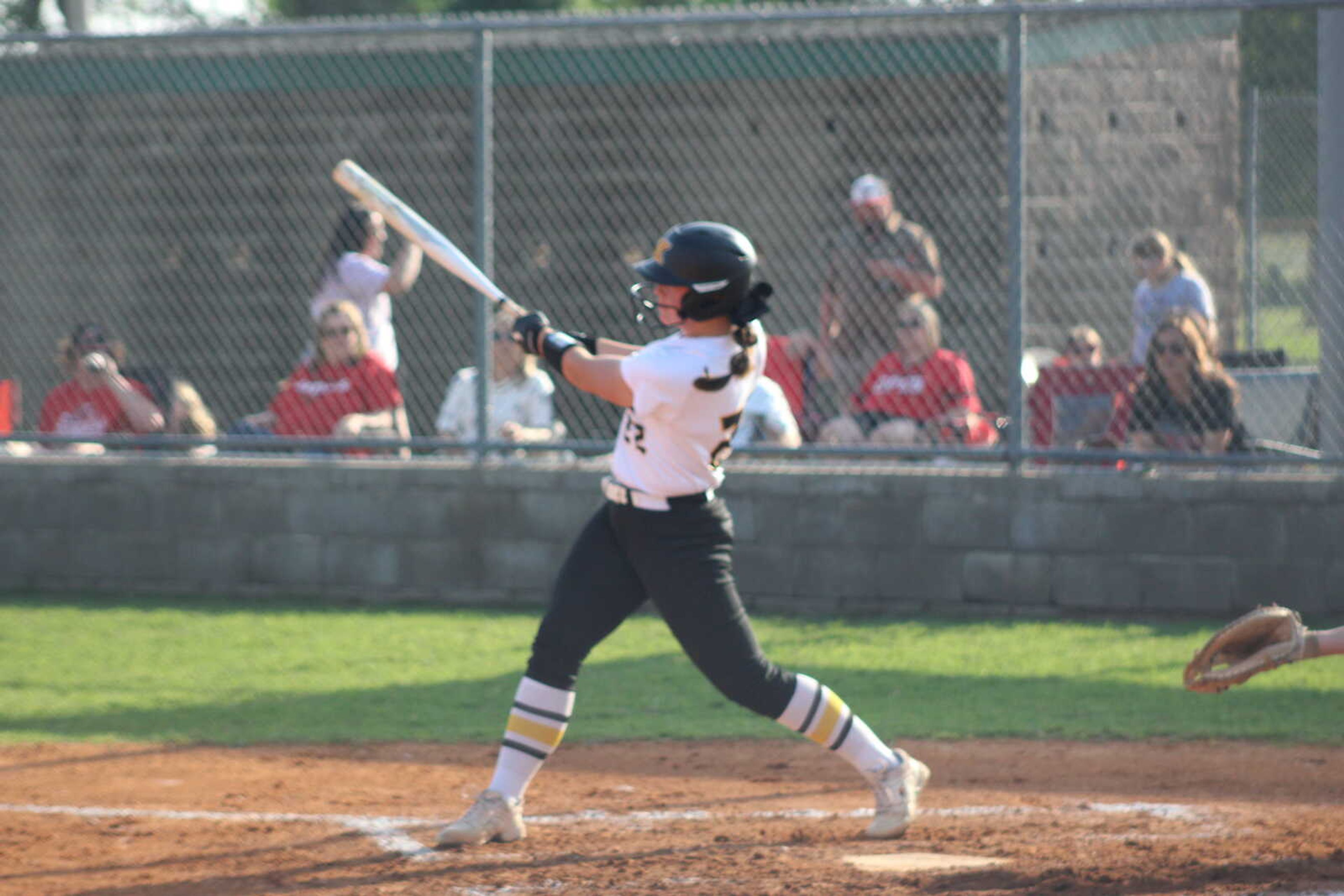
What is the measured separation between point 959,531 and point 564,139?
6.39 meters

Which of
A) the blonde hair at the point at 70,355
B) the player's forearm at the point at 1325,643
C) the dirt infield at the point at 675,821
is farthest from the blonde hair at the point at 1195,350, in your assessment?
the blonde hair at the point at 70,355

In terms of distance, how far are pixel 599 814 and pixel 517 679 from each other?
7.07 ft

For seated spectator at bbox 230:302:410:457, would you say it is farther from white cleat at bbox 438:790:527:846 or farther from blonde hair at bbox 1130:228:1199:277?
white cleat at bbox 438:790:527:846


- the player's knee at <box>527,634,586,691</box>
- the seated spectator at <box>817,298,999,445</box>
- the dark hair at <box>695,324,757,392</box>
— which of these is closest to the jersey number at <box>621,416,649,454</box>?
the dark hair at <box>695,324,757,392</box>

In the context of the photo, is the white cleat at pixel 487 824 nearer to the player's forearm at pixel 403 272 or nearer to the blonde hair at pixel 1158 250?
the player's forearm at pixel 403 272

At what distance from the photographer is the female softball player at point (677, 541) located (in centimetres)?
447

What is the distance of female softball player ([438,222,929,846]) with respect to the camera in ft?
14.7

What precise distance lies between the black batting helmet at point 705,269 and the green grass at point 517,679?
221 centimetres

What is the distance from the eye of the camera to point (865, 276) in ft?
30.3

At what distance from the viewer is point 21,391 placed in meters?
10.9

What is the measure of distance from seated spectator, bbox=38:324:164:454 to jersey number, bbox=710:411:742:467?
5822 millimetres

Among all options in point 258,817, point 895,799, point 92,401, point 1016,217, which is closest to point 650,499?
point 895,799

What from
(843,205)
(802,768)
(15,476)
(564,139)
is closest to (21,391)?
(15,476)

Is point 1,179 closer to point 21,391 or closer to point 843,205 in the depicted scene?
point 21,391
